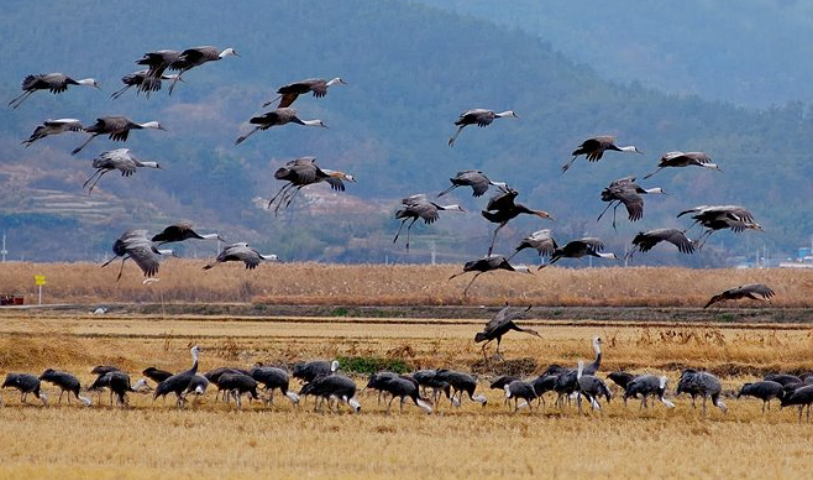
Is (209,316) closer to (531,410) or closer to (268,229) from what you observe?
(531,410)

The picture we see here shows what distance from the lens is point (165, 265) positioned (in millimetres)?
87062

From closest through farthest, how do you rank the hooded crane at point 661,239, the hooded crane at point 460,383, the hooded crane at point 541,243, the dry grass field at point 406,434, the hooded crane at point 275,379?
the dry grass field at point 406,434
the hooded crane at point 661,239
the hooded crane at point 275,379
the hooded crane at point 541,243
the hooded crane at point 460,383

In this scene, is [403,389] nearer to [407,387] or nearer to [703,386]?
[407,387]

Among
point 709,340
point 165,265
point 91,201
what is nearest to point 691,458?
point 709,340

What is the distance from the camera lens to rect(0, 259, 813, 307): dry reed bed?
78.7m

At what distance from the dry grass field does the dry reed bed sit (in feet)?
118

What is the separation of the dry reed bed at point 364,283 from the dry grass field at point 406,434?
36031mm

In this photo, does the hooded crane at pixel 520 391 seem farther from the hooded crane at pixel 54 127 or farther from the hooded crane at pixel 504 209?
the hooded crane at pixel 54 127

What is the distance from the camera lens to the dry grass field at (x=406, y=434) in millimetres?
22000

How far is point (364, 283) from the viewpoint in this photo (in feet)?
285

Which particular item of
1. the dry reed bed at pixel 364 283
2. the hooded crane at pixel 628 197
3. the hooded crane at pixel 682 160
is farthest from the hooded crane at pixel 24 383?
the dry reed bed at pixel 364 283

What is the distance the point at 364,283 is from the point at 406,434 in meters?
61.8

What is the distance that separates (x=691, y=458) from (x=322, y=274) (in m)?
66.6

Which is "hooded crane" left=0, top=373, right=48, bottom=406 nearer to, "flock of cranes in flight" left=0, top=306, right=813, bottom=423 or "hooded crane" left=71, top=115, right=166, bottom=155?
"flock of cranes in flight" left=0, top=306, right=813, bottom=423
